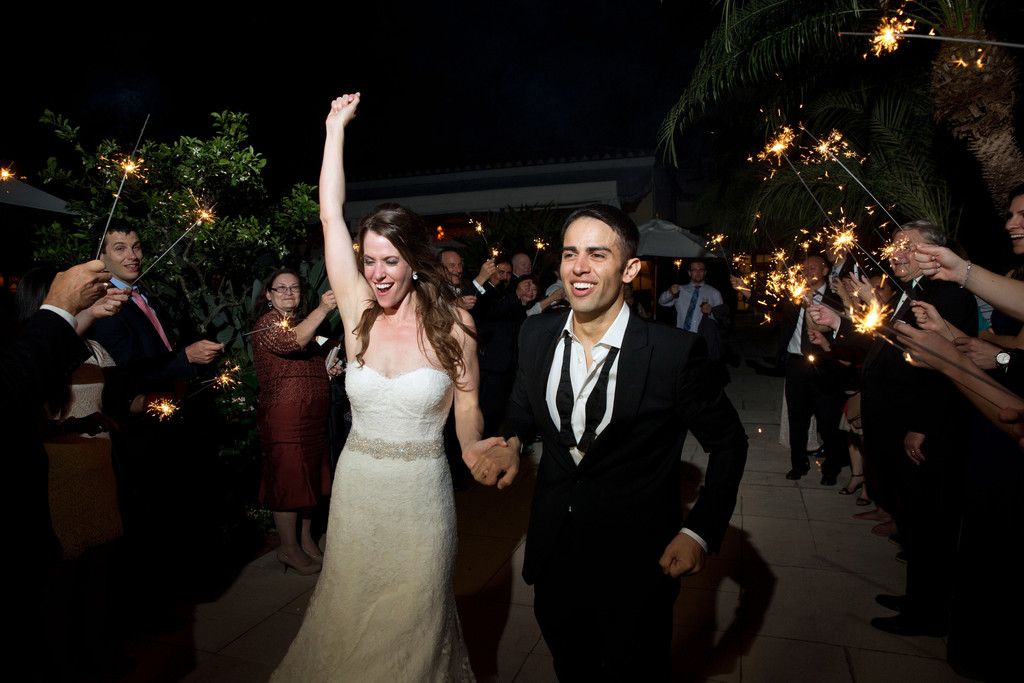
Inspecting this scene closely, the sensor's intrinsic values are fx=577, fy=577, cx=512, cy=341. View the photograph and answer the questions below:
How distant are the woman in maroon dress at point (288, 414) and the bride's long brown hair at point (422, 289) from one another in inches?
56.1

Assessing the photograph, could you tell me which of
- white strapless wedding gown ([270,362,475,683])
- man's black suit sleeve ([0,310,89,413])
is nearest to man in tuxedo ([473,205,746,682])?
white strapless wedding gown ([270,362,475,683])

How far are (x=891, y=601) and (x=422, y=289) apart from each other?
3.47 m

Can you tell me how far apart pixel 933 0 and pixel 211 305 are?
23.6 ft

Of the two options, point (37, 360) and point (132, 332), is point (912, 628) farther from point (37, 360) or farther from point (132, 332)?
point (132, 332)

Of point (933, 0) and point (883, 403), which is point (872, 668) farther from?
point (933, 0)

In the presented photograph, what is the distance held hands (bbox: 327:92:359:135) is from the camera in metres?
2.63

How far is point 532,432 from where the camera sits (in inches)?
102

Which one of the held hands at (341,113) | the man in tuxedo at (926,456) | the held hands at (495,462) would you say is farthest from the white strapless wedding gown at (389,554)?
the man in tuxedo at (926,456)

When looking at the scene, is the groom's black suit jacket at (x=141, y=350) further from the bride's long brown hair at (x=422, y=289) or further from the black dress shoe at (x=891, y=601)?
the black dress shoe at (x=891, y=601)

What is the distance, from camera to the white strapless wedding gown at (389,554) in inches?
95.9

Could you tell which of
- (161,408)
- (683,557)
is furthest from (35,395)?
(683,557)

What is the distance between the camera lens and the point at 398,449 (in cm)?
260

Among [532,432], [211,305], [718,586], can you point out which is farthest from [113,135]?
[718,586]

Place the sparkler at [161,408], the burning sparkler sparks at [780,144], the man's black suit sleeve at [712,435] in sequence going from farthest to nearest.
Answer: the burning sparkler sparks at [780,144] < the sparkler at [161,408] < the man's black suit sleeve at [712,435]
